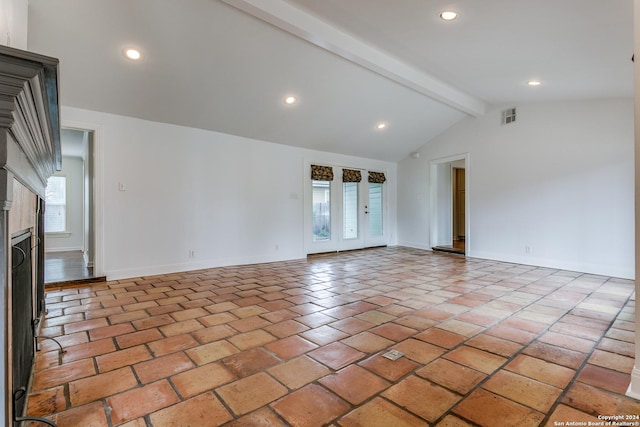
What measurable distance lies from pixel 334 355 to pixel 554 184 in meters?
4.81

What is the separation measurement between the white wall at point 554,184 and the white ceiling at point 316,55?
1.43 feet

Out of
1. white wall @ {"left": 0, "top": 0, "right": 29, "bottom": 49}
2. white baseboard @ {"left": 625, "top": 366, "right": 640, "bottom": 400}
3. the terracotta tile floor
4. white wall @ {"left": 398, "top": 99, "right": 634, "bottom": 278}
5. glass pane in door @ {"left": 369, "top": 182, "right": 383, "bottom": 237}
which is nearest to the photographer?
white wall @ {"left": 0, "top": 0, "right": 29, "bottom": 49}

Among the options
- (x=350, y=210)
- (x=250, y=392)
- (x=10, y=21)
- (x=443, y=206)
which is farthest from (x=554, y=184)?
(x=10, y=21)

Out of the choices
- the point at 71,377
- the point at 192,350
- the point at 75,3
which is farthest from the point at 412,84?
the point at 71,377

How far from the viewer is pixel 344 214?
7008mm

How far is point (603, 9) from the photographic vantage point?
7.95ft

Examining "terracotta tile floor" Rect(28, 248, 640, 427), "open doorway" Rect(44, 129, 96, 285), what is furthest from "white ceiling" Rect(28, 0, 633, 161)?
"open doorway" Rect(44, 129, 96, 285)

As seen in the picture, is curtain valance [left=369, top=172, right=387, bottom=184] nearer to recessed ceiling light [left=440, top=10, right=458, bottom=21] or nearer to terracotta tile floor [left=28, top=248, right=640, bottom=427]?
terracotta tile floor [left=28, top=248, right=640, bottom=427]

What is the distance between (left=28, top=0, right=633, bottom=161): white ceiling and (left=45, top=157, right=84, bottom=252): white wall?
445cm

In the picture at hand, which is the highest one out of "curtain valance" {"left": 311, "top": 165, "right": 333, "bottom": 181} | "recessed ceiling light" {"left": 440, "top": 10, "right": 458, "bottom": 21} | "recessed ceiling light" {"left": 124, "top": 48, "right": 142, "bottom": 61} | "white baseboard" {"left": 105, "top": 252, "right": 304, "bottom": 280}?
"recessed ceiling light" {"left": 440, "top": 10, "right": 458, "bottom": 21}

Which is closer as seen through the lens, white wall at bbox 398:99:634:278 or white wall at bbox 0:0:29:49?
white wall at bbox 0:0:29:49

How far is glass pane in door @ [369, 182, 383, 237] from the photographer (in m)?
7.50

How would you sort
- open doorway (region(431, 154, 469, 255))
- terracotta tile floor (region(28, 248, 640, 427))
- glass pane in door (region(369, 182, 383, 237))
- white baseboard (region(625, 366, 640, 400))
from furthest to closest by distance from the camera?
glass pane in door (region(369, 182, 383, 237)), open doorway (region(431, 154, 469, 255)), white baseboard (region(625, 366, 640, 400)), terracotta tile floor (region(28, 248, 640, 427))

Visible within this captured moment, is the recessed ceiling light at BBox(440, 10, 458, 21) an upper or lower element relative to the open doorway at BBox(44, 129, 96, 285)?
upper
